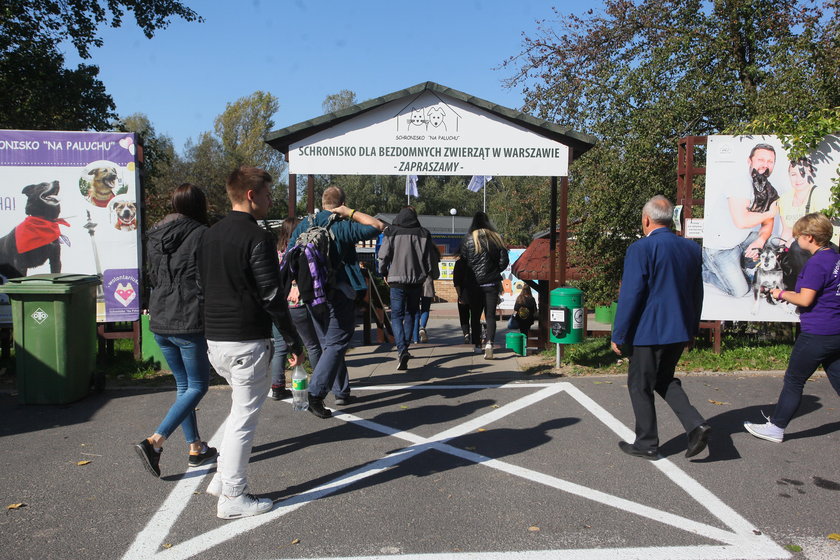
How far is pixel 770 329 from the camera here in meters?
9.66

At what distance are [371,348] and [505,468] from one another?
5.20 meters

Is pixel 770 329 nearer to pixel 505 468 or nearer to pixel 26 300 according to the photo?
pixel 505 468

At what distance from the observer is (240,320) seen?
353 cm

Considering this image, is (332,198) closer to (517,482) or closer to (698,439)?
(517,482)

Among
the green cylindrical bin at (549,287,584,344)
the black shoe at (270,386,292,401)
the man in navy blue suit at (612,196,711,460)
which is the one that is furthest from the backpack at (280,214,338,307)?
the green cylindrical bin at (549,287,584,344)

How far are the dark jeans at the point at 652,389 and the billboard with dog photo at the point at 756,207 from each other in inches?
144

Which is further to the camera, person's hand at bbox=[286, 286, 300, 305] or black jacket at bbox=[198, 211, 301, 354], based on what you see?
person's hand at bbox=[286, 286, 300, 305]

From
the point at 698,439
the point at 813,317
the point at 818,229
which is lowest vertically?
the point at 698,439

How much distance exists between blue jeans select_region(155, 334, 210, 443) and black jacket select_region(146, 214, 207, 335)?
0.10 metres

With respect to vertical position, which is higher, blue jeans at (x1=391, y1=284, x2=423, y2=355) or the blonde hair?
the blonde hair

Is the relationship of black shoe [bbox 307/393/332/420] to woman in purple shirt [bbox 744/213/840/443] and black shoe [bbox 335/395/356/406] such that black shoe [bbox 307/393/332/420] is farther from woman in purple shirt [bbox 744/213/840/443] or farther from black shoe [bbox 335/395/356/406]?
woman in purple shirt [bbox 744/213/840/443]

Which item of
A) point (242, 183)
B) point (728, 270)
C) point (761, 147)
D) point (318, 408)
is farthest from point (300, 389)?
point (761, 147)

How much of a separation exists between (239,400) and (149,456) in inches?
38.1

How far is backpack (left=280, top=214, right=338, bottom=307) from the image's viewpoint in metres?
5.32
